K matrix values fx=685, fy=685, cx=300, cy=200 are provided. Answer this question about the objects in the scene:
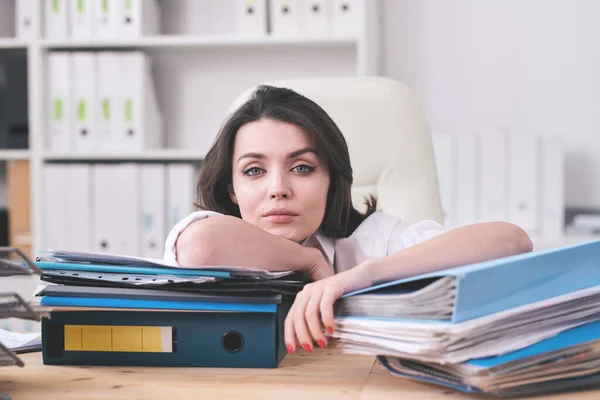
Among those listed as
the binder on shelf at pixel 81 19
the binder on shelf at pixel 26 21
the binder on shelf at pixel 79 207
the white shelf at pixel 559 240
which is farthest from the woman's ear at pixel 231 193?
the binder on shelf at pixel 26 21

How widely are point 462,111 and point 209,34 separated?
1.05m

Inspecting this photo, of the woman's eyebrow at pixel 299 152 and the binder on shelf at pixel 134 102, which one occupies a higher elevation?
the binder on shelf at pixel 134 102

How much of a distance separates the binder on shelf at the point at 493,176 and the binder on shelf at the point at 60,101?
1.48 metres

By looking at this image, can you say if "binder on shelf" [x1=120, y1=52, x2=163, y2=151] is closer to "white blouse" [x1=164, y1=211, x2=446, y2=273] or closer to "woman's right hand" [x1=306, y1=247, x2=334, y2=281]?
"white blouse" [x1=164, y1=211, x2=446, y2=273]

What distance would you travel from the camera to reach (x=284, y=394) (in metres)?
0.56

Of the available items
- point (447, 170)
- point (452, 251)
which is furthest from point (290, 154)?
point (447, 170)

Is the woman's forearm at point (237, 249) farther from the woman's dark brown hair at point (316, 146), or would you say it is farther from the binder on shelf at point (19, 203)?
the binder on shelf at point (19, 203)

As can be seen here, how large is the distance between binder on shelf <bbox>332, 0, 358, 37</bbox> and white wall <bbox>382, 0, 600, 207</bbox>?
0.26m

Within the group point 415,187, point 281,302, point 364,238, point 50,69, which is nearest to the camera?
point 281,302

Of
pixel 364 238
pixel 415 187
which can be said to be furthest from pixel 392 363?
pixel 415 187

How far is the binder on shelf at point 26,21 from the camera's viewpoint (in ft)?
8.32

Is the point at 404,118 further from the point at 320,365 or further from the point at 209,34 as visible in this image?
the point at 209,34

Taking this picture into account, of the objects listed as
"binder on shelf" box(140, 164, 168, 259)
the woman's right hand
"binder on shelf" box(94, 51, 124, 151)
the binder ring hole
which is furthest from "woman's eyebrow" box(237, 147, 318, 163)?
"binder on shelf" box(94, 51, 124, 151)

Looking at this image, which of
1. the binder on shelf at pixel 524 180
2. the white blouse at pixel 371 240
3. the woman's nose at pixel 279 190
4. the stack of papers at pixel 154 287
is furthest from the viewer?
the binder on shelf at pixel 524 180
